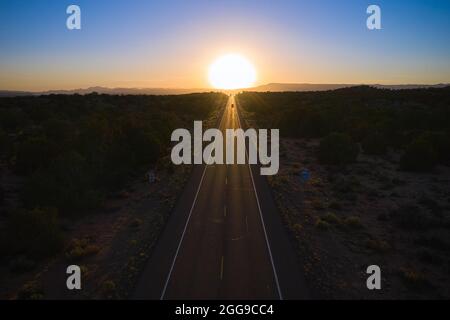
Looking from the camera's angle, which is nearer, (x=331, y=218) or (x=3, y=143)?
(x=331, y=218)

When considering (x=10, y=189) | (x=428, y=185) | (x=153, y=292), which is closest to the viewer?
(x=153, y=292)

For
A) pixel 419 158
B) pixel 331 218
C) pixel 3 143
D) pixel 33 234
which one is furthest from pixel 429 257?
pixel 3 143

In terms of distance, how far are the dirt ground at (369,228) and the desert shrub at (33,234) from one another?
14075 millimetres

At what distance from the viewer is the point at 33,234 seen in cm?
2219

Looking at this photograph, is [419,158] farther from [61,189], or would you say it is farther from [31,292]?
[31,292]

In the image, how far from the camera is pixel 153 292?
17.0 m

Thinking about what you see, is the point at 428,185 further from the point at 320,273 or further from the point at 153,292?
the point at 153,292

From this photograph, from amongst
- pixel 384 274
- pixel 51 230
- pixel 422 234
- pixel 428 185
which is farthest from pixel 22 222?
pixel 428 185

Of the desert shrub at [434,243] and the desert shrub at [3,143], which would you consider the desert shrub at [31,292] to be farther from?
the desert shrub at [3,143]

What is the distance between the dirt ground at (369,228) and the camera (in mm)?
18453

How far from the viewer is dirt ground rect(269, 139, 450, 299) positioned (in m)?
18.5

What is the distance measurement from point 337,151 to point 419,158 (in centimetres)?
911

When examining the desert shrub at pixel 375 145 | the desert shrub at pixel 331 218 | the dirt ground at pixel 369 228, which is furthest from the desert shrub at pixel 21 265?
the desert shrub at pixel 375 145
